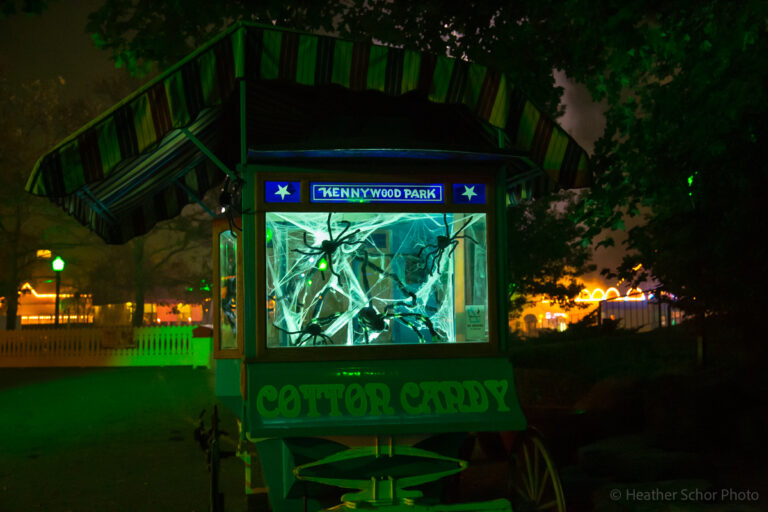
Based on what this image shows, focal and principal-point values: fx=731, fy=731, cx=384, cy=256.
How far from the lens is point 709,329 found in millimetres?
9430

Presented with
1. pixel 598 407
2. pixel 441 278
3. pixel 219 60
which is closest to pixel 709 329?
pixel 598 407

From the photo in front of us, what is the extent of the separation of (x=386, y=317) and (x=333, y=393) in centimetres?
80

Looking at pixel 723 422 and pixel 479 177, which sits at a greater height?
pixel 479 177

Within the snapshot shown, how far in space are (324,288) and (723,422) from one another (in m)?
5.48

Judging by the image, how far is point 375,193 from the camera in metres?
5.09

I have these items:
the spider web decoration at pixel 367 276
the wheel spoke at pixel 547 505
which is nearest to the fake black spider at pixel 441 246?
Answer: the spider web decoration at pixel 367 276

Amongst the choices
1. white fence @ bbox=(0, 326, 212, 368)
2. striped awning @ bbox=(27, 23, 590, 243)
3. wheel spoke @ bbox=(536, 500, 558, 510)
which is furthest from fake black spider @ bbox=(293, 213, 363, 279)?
white fence @ bbox=(0, 326, 212, 368)

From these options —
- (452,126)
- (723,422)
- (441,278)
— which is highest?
(452,126)

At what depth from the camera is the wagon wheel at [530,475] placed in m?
4.90

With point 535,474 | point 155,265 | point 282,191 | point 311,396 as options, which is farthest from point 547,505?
point 155,265

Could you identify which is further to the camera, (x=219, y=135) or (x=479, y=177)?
(x=219, y=135)

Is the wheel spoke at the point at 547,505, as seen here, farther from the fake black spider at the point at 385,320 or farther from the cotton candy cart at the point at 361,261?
the fake black spider at the point at 385,320

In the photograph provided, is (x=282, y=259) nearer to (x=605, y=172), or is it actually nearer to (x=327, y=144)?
(x=327, y=144)

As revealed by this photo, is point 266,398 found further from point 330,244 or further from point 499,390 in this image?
point 499,390
